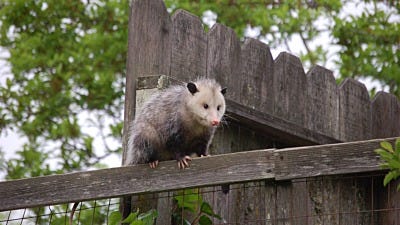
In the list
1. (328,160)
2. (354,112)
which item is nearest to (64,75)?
(354,112)

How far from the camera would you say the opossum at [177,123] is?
4.95 meters

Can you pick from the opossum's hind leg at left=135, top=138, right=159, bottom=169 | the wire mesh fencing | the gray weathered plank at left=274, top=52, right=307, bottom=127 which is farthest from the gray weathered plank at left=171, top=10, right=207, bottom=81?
the wire mesh fencing

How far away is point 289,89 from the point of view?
5539 mm

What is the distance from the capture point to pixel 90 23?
382 inches

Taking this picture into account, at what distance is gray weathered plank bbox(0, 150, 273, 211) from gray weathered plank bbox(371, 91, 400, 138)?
89.5 inches

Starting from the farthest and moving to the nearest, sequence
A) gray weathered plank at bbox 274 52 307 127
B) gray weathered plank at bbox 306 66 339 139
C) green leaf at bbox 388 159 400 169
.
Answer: gray weathered plank at bbox 306 66 339 139, gray weathered plank at bbox 274 52 307 127, green leaf at bbox 388 159 400 169

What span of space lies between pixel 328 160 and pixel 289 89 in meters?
1.87

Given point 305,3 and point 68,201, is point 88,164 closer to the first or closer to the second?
point 305,3

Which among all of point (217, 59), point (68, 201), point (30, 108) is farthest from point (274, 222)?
point (30, 108)

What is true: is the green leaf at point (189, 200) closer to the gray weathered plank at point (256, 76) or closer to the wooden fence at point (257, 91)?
the wooden fence at point (257, 91)

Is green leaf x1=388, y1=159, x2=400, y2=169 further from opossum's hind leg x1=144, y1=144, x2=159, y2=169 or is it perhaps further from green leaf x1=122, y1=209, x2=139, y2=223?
opossum's hind leg x1=144, y1=144, x2=159, y2=169

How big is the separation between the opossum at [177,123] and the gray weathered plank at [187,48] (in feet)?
0.25

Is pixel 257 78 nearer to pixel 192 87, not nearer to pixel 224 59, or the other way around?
pixel 224 59

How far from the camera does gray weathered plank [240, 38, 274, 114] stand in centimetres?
527
